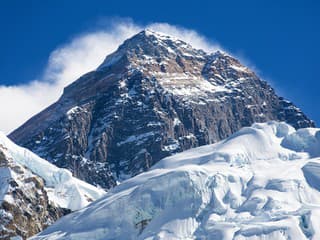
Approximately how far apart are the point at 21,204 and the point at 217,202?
47382 mm

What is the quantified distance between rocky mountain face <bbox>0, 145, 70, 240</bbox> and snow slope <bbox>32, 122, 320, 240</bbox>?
17.7 meters

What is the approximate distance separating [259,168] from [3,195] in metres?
46.1

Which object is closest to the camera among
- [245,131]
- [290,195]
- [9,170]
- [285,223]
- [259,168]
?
[285,223]

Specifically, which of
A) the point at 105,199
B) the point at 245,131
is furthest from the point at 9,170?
the point at 245,131

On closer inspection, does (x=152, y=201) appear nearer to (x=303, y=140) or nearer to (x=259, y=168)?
(x=259, y=168)

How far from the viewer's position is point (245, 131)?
585 feet

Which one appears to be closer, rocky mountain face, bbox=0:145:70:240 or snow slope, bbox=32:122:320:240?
snow slope, bbox=32:122:320:240

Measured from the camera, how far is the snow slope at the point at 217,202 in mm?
143800

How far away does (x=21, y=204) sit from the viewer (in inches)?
7333

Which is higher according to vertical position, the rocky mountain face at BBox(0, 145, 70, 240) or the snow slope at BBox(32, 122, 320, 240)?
the rocky mountain face at BBox(0, 145, 70, 240)

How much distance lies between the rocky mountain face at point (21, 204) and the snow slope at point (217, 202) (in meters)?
17.7

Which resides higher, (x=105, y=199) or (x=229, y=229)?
(x=105, y=199)

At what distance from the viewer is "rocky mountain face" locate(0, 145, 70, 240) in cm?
18188

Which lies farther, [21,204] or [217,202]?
[21,204]
